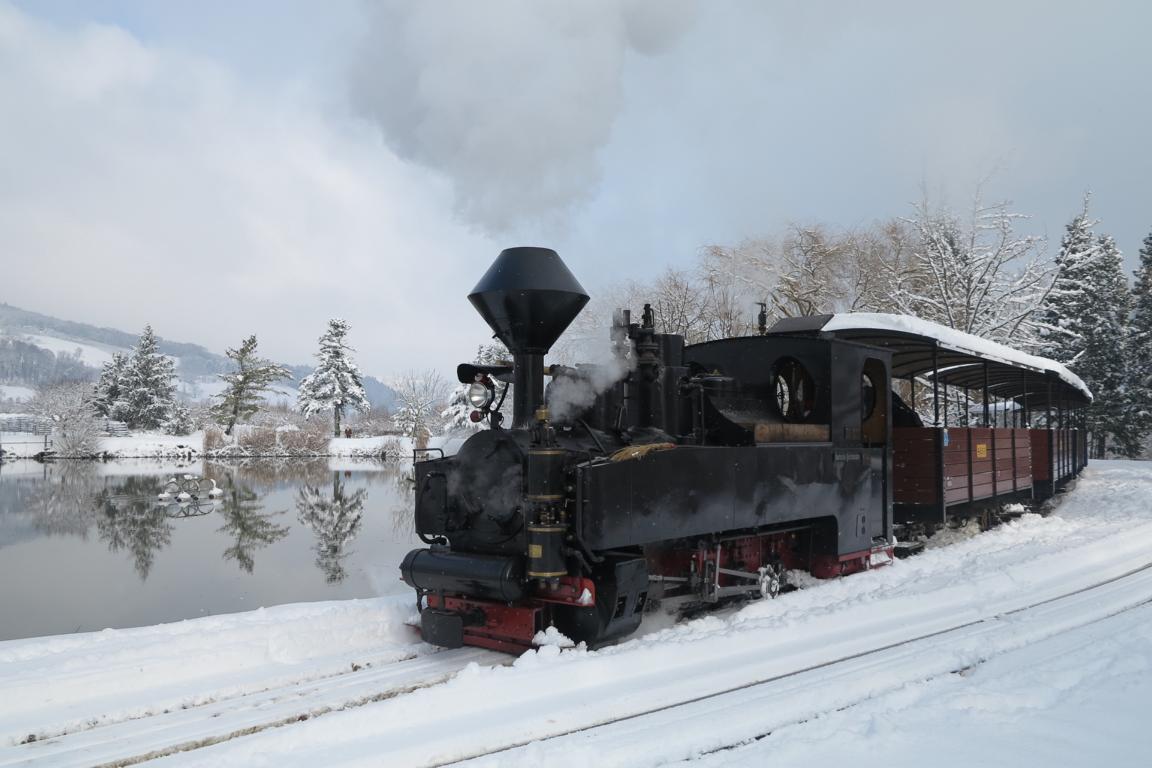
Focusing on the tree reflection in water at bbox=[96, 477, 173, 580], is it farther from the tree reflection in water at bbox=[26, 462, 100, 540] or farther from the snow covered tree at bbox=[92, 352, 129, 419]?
the snow covered tree at bbox=[92, 352, 129, 419]

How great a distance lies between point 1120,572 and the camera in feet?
27.4

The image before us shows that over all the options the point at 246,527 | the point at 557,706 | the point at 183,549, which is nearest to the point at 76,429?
the point at 246,527

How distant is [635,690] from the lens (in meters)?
4.62

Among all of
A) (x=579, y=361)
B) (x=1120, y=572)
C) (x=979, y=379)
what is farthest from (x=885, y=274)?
→ (x=579, y=361)

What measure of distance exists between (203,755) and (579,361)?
150 inches

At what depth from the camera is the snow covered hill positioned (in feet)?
12.1

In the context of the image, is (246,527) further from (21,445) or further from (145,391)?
(145,391)

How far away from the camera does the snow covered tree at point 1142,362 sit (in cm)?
3275

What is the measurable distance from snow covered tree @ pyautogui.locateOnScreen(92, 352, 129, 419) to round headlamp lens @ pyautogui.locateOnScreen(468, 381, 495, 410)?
174ft

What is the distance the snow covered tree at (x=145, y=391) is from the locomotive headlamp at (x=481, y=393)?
5159 cm

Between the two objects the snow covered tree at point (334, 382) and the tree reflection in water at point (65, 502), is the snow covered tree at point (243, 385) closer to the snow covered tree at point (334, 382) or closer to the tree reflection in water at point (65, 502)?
the snow covered tree at point (334, 382)

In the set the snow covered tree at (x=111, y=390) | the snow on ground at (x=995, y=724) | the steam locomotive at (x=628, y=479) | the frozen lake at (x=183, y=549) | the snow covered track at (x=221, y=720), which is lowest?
the frozen lake at (x=183, y=549)

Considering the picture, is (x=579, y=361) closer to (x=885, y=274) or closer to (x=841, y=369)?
(x=841, y=369)

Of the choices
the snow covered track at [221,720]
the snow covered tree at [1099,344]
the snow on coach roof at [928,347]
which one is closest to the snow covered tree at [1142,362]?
the snow covered tree at [1099,344]
